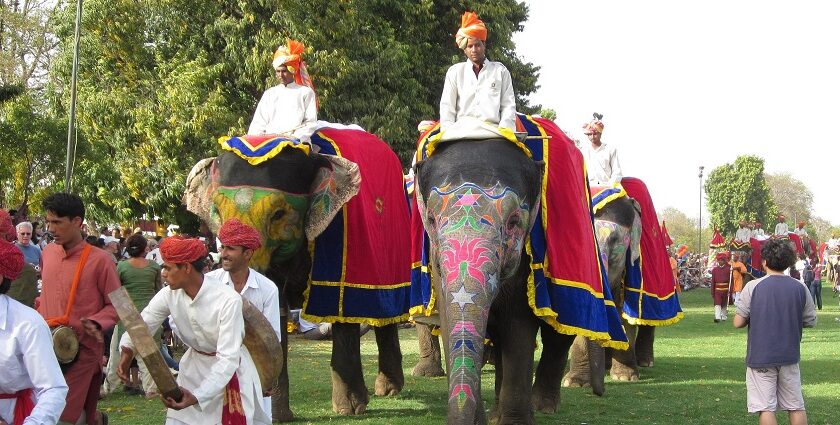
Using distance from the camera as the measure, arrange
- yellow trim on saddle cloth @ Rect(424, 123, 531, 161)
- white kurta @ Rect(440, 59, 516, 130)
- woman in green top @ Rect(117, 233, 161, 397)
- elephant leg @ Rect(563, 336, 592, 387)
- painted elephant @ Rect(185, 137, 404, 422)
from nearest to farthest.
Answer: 1. yellow trim on saddle cloth @ Rect(424, 123, 531, 161)
2. white kurta @ Rect(440, 59, 516, 130)
3. painted elephant @ Rect(185, 137, 404, 422)
4. woman in green top @ Rect(117, 233, 161, 397)
5. elephant leg @ Rect(563, 336, 592, 387)

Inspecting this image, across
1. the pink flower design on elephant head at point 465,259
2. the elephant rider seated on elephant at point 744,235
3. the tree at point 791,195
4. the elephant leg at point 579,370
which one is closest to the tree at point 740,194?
the tree at point 791,195

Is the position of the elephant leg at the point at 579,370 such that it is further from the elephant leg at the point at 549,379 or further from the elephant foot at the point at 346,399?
the elephant foot at the point at 346,399

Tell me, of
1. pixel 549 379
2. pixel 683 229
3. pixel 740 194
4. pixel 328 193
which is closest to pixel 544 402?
pixel 549 379

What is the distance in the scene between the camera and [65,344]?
7.41 metres

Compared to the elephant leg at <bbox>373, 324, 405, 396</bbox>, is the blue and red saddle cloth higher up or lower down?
higher up

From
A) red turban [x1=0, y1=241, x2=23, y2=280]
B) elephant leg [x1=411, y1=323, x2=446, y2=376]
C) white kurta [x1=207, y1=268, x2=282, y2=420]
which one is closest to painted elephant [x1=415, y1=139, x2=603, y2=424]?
white kurta [x1=207, y1=268, x2=282, y2=420]

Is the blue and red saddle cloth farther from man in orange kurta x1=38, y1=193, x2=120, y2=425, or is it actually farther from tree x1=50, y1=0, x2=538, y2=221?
tree x1=50, y1=0, x2=538, y2=221

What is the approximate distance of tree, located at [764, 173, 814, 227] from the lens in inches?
5330

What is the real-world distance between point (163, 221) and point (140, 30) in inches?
185

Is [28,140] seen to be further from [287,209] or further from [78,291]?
[78,291]

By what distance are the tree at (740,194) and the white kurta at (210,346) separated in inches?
4165

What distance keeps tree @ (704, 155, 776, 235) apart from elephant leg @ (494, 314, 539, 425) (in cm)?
10248

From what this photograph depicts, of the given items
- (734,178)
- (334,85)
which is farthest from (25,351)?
(734,178)

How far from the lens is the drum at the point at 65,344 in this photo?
24.2ft
